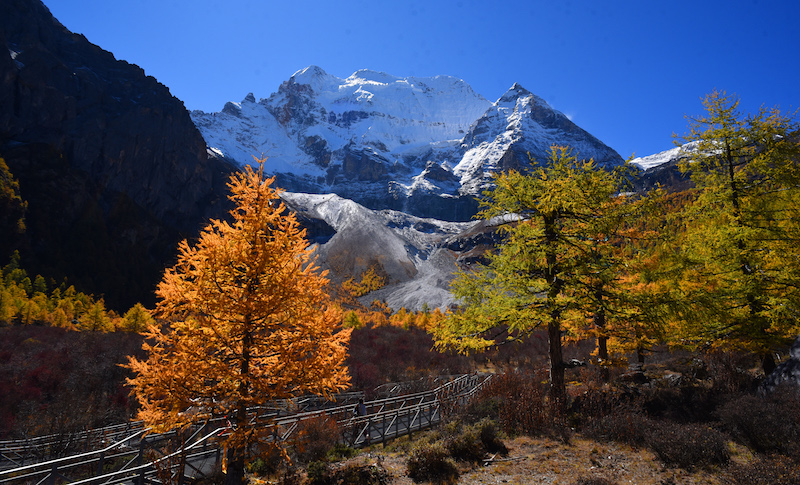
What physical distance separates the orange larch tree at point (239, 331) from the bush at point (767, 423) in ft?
26.6

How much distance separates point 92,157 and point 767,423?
429 feet

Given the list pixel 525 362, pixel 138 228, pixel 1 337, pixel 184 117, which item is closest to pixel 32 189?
pixel 138 228

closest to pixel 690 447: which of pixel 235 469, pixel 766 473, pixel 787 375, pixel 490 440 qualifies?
pixel 766 473

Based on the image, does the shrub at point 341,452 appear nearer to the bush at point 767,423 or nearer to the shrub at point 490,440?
the shrub at point 490,440

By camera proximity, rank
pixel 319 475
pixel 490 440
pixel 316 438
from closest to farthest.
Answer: pixel 319 475 → pixel 490 440 → pixel 316 438

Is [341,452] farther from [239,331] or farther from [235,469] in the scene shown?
[239,331]

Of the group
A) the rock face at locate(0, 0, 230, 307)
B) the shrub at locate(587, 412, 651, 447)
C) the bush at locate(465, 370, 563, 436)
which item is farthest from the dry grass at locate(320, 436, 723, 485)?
the rock face at locate(0, 0, 230, 307)

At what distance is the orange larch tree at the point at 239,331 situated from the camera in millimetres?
6383

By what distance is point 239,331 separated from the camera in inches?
271

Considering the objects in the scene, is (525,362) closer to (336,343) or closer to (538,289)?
(538,289)

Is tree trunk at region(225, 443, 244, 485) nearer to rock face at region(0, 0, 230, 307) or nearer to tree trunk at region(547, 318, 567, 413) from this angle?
tree trunk at region(547, 318, 567, 413)

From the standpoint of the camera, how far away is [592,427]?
8523 millimetres

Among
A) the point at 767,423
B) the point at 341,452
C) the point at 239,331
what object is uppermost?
the point at 239,331

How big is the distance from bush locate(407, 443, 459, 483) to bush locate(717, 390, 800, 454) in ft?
18.7
